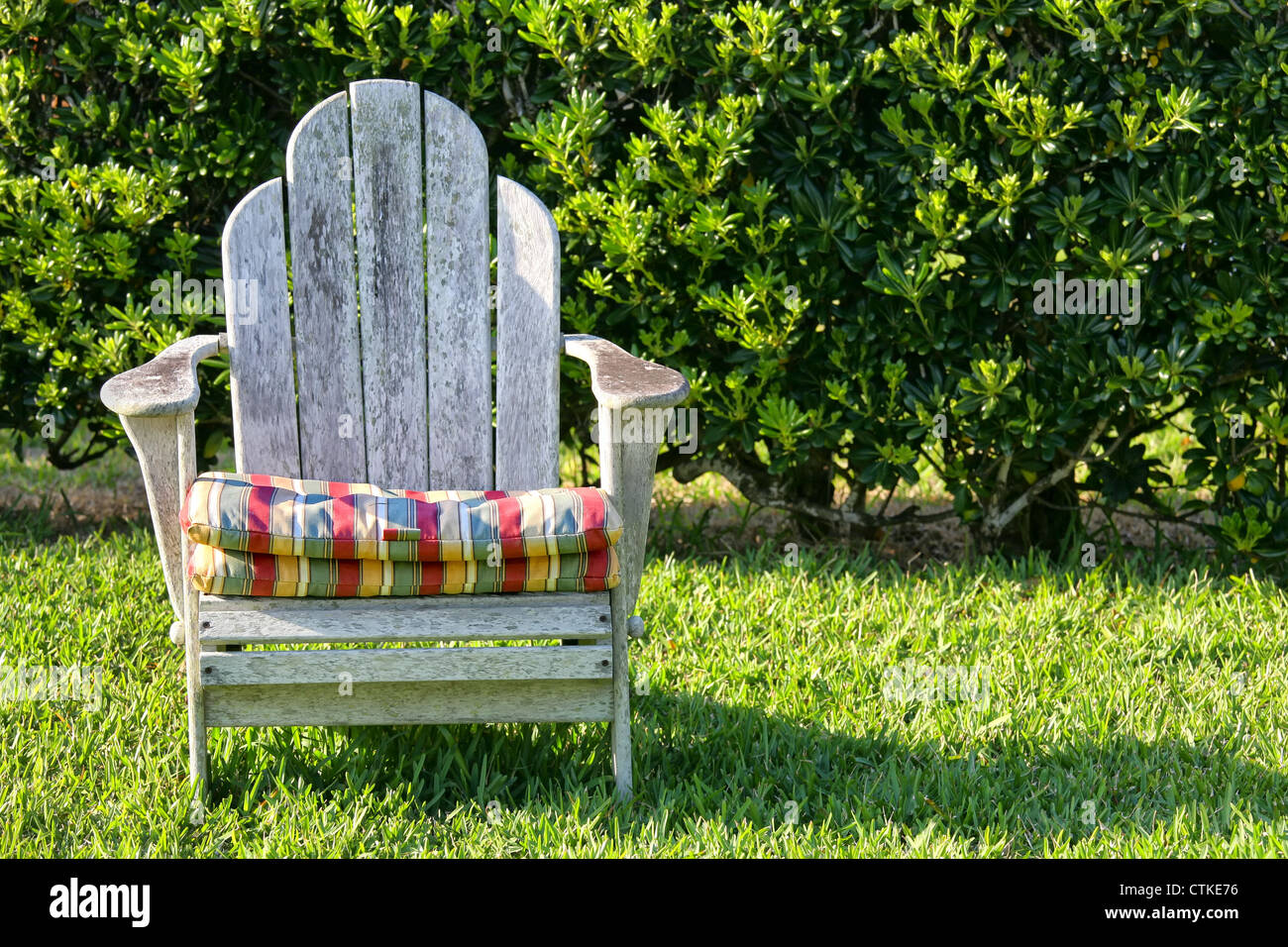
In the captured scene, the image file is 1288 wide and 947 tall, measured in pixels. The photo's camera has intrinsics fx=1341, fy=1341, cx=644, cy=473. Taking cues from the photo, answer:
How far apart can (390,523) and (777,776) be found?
0.91m

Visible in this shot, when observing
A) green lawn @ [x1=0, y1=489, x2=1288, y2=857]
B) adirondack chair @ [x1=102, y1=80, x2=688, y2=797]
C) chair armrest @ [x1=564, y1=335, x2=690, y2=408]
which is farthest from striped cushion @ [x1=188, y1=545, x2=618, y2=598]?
green lawn @ [x1=0, y1=489, x2=1288, y2=857]

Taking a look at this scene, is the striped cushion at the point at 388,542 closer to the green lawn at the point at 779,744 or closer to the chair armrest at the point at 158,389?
the chair armrest at the point at 158,389

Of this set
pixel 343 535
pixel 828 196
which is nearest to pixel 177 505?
pixel 343 535

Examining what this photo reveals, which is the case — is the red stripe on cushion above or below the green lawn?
above

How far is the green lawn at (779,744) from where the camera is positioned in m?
2.38

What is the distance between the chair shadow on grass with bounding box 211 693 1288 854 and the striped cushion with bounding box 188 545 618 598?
41cm

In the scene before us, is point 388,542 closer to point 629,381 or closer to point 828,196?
point 629,381

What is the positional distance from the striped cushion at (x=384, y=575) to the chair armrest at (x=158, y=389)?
0.25 meters

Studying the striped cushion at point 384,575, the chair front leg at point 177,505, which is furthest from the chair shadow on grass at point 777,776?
the striped cushion at point 384,575

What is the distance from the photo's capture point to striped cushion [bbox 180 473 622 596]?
2301mm

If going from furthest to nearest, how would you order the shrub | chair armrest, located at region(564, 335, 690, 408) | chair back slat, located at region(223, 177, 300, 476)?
the shrub → chair back slat, located at region(223, 177, 300, 476) → chair armrest, located at region(564, 335, 690, 408)

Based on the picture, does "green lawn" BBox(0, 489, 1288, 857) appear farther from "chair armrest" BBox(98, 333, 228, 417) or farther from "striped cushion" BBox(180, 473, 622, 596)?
"chair armrest" BBox(98, 333, 228, 417)

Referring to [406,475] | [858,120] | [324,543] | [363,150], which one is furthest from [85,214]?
[858,120]
